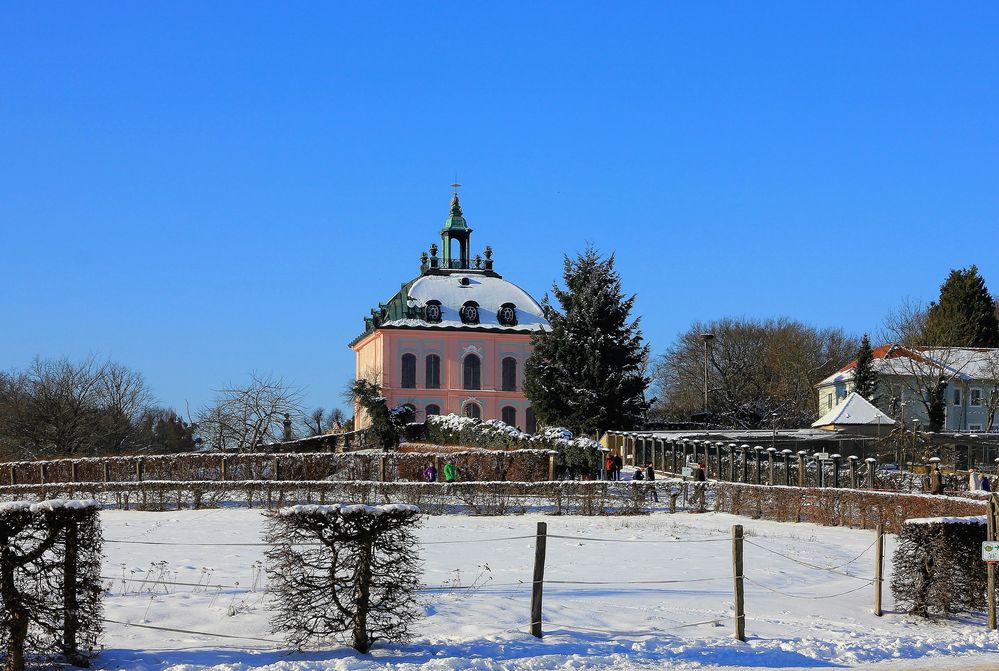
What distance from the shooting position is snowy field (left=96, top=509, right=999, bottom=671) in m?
10.6

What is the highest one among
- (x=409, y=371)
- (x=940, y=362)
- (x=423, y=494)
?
(x=940, y=362)

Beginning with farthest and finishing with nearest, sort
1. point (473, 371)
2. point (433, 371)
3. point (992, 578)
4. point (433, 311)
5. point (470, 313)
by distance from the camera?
1. point (470, 313)
2. point (433, 311)
3. point (473, 371)
4. point (433, 371)
5. point (992, 578)

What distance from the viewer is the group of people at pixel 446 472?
32.3 m

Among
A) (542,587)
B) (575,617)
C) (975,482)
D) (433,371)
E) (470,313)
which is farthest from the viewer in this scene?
(470,313)

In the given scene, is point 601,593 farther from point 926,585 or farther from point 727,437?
point 727,437

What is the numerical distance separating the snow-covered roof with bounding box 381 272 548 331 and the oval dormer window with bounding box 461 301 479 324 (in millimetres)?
227

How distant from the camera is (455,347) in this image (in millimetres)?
70188

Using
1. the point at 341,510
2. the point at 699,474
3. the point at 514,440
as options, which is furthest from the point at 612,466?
the point at 341,510

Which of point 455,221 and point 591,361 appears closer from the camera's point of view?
point 591,361

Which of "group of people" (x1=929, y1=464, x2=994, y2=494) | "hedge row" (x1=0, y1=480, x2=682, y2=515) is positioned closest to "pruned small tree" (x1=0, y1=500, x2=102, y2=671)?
"hedge row" (x1=0, y1=480, x2=682, y2=515)

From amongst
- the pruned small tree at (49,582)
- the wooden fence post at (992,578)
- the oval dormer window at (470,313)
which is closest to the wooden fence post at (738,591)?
the wooden fence post at (992,578)

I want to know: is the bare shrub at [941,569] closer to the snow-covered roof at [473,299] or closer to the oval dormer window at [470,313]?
the snow-covered roof at [473,299]

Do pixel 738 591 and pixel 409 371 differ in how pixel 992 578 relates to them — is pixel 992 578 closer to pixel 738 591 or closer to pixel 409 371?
pixel 738 591

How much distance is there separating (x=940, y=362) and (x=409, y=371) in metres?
29.8
